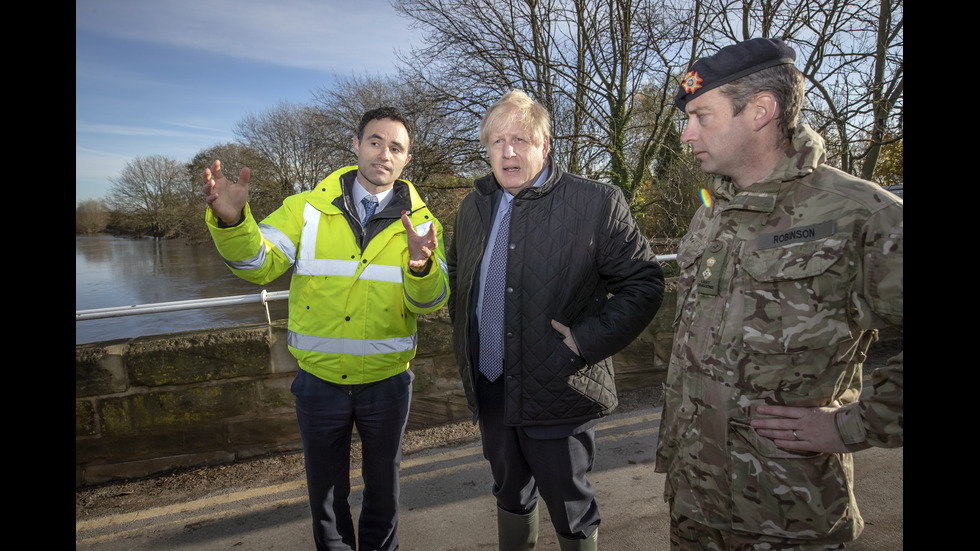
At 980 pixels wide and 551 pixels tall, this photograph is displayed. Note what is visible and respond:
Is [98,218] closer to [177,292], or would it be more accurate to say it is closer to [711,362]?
[177,292]

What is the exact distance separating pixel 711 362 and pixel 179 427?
3.23 meters

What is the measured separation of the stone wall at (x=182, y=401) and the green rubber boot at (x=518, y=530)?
1.81m

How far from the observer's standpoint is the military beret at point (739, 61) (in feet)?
4.89

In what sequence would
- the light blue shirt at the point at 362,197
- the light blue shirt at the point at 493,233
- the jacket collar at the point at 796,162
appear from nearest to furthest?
the jacket collar at the point at 796,162 < the light blue shirt at the point at 493,233 < the light blue shirt at the point at 362,197

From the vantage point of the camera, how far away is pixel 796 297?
137cm

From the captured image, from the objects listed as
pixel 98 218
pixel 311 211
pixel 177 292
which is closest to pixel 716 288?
pixel 311 211

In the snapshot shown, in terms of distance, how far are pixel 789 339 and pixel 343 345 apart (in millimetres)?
1692

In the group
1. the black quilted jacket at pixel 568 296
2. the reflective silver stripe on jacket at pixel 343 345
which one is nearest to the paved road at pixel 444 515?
the black quilted jacket at pixel 568 296

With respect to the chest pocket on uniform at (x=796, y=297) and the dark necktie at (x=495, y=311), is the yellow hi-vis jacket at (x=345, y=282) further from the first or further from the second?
the chest pocket on uniform at (x=796, y=297)

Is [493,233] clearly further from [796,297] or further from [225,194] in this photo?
[796,297]

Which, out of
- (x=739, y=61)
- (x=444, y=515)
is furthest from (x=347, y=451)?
(x=739, y=61)

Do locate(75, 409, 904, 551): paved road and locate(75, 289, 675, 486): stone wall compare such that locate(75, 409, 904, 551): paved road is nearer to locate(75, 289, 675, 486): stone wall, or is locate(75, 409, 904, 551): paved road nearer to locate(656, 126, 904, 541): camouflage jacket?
locate(75, 289, 675, 486): stone wall

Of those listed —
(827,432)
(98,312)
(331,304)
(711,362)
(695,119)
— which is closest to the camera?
(827,432)

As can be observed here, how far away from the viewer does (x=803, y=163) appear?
1419mm
